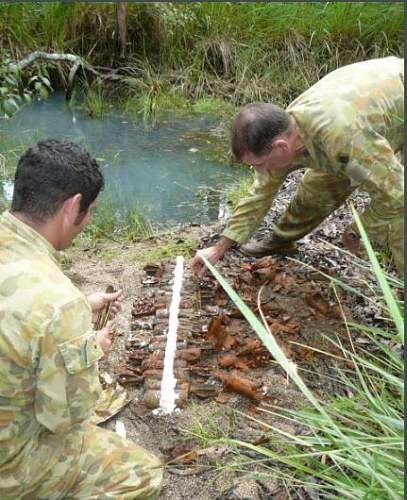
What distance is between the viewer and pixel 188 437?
2648 millimetres

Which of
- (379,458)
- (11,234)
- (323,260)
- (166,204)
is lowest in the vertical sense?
(166,204)

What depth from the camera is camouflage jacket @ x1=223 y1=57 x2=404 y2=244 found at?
2963 mm

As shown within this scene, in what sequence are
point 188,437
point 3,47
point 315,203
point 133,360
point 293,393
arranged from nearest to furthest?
point 188,437 → point 293,393 → point 133,360 → point 315,203 → point 3,47

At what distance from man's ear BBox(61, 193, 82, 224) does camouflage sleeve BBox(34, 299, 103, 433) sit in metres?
0.28

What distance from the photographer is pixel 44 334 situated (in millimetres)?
1777

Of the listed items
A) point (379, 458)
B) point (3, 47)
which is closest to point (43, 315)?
point (379, 458)

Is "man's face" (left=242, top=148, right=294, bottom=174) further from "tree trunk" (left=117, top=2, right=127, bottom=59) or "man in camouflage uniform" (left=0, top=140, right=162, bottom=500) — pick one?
"tree trunk" (left=117, top=2, right=127, bottom=59)

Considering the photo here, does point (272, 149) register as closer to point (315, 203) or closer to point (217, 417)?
point (315, 203)

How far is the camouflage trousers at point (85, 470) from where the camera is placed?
79.4 inches

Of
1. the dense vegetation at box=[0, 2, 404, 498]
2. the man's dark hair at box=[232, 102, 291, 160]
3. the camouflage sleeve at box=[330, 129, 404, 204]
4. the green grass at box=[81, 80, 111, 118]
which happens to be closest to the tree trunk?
the dense vegetation at box=[0, 2, 404, 498]

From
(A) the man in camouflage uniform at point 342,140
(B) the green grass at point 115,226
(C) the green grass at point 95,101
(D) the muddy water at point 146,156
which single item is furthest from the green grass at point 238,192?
(C) the green grass at point 95,101

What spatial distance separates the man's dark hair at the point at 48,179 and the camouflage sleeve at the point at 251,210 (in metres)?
1.68

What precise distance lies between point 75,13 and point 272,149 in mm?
6795

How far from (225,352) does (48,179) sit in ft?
5.19
